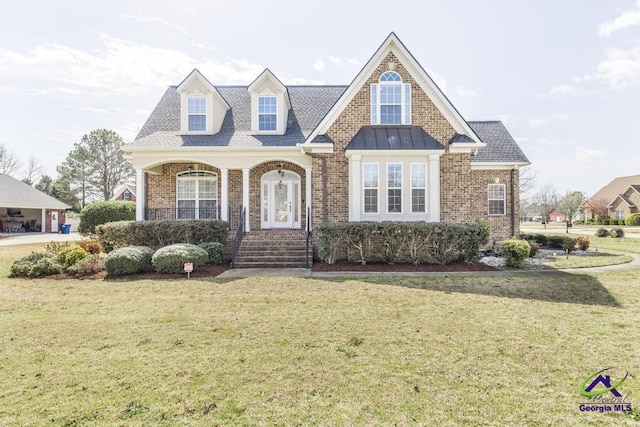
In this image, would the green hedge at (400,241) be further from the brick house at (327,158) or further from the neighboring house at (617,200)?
the neighboring house at (617,200)

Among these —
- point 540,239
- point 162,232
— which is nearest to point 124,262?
point 162,232

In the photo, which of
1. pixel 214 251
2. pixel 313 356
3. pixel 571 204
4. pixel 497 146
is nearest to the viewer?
pixel 313 356

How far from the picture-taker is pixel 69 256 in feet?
35.4

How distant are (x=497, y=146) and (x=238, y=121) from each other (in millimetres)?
13782


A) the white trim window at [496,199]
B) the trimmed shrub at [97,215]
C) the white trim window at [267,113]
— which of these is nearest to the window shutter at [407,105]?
the white trim window at [267,113]

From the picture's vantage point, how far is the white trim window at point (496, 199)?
Answer: 17.1 meters

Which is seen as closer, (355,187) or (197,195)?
(355,187)

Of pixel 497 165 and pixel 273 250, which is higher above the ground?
pixel 497 165

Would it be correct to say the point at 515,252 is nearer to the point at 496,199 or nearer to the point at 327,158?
the point at 496,199

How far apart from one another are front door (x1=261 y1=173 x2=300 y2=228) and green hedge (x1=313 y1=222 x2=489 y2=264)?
3.55 m

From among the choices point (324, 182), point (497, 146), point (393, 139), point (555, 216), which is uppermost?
point (497, 146)

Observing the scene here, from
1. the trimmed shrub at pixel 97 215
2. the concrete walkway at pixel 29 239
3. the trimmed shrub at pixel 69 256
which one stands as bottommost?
the concrete walkway at pixel 29 239

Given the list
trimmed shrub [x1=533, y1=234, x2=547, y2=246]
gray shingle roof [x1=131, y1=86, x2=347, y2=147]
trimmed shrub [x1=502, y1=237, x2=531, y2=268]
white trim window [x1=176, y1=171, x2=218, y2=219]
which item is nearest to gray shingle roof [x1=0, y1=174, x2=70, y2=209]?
gray shingle roof [x1=131, y1=86, x2=347, y2=147]

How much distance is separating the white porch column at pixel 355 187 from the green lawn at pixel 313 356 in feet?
16.8
